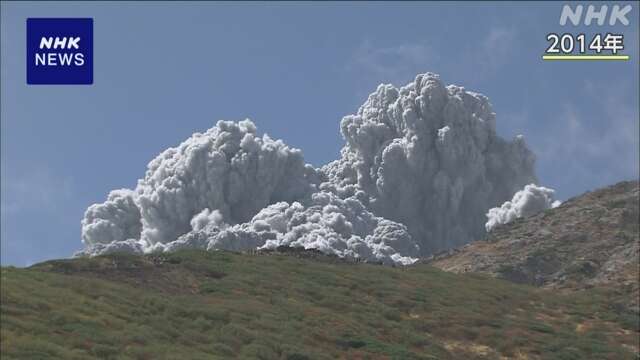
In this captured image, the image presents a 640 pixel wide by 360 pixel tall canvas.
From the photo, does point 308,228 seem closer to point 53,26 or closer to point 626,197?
point 626,197

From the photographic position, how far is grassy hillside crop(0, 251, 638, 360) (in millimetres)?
43188

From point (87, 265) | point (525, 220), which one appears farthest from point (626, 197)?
point (87, 265)

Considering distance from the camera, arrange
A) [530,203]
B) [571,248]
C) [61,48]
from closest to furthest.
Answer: [61,48] < [571,248] < [530,203]

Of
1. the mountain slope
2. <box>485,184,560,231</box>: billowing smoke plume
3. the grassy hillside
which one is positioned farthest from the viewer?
<box>485,184,560,231</box>: billowing smoke plume

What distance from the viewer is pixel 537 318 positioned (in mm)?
72062

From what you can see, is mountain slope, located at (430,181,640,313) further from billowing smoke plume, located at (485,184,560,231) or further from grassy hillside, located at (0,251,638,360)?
billowing smoke plume, located at (485,184,560,231)

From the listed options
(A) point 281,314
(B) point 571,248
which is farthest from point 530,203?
(A) point 281,314

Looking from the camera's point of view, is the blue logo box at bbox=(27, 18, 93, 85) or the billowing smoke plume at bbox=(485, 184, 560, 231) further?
the billowing smoke plume at bbox=(485, 184, 560, 231)

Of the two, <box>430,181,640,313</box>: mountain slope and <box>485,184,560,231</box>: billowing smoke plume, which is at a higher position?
<box>485,184,560,231</box>: billowing smoke plume

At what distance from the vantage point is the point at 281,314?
56.0 meters

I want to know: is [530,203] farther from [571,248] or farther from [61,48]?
[61,48]

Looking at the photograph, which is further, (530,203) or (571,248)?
(530,203)

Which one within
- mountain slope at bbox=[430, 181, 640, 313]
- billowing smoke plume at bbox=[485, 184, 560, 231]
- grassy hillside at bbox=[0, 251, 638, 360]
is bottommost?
grassy hillside at bbox=[0, 251, 638, 360]

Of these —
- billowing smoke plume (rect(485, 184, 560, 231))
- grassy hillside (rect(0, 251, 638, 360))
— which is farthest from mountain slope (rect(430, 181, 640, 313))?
billowing smoke plume (rect(485, 184, 560, 231))
